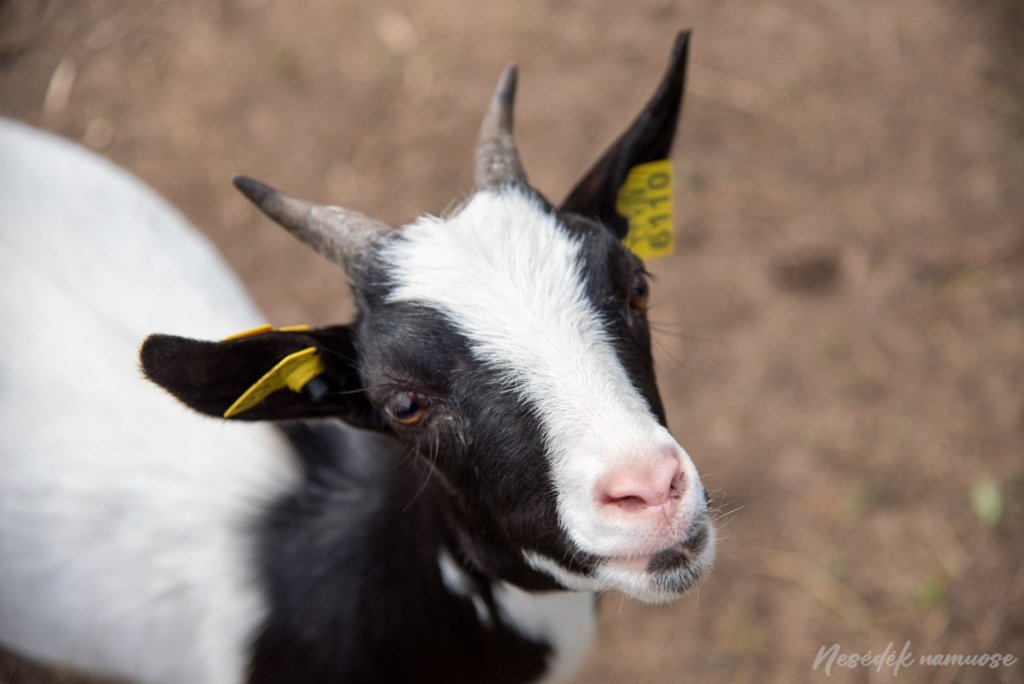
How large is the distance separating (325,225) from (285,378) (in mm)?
572

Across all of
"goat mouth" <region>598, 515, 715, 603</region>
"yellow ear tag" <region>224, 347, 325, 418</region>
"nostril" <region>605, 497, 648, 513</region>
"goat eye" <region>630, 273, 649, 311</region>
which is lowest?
"goat mouth" <region>598, 515, 715, 603</region>

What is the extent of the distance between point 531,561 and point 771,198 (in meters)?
3.90

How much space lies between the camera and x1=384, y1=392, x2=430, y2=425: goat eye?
2.27 meters

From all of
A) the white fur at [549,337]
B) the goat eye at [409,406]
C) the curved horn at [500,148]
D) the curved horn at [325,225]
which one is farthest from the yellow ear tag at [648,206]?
the goat eye at [409,406]

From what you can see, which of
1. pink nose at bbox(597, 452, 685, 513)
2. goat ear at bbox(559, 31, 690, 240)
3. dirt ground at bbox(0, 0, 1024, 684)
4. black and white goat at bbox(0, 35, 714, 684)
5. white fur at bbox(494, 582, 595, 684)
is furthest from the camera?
dirt ground at bbox(0, 0, 1024, 684)

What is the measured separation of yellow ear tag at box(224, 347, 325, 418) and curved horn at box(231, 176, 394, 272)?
14.0 inches

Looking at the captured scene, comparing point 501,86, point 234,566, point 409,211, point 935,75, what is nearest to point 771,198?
point 935,75

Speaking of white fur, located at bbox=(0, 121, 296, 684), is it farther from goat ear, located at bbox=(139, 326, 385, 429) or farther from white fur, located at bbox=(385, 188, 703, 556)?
white fur, located at bbox=(385, 188, 703, 556)

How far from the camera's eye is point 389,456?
302 cm

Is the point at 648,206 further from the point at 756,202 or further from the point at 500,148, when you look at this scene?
the point at 756,202

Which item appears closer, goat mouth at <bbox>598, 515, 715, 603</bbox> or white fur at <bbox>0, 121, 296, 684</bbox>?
goat mouth at <bbox>598, 515, 715, 603</bbox>

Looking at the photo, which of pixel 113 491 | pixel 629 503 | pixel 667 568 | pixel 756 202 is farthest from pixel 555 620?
pixel 756 202

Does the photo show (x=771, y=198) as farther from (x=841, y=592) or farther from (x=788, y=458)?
(x=841, y=592)

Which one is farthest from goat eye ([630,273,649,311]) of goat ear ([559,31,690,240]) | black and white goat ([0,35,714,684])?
goat ear ([559,31,690,240])
